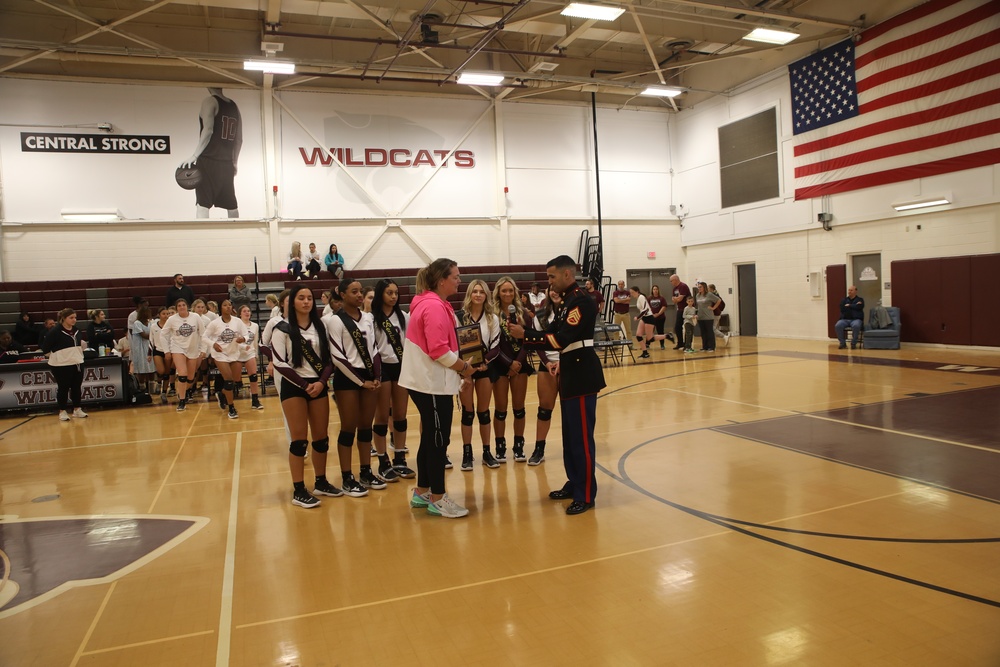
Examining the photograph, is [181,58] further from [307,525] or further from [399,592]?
[399,592]

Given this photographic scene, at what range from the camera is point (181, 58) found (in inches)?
602

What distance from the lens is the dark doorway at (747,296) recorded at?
63.9ft

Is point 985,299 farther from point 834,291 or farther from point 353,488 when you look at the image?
point 353,488

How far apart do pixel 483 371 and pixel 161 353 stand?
865 centimetres

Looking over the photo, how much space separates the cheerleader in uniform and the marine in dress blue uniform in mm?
1133

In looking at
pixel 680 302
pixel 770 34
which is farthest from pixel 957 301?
pixel 770 34

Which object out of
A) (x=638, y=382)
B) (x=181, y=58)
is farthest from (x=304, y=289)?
(x=181, y=58)

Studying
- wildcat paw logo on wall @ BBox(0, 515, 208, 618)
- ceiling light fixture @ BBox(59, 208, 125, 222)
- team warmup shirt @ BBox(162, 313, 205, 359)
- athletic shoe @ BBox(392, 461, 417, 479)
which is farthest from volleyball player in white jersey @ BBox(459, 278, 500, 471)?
ceiling light fixture @ BBox(59, 208, 125, 222)

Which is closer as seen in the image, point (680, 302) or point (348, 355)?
point (348, 355)

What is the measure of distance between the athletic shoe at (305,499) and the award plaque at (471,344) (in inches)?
63.7

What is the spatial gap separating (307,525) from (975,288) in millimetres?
14404

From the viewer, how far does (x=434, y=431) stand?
176 inches

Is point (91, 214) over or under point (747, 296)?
over

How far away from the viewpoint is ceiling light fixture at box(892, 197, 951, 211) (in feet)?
45.0
